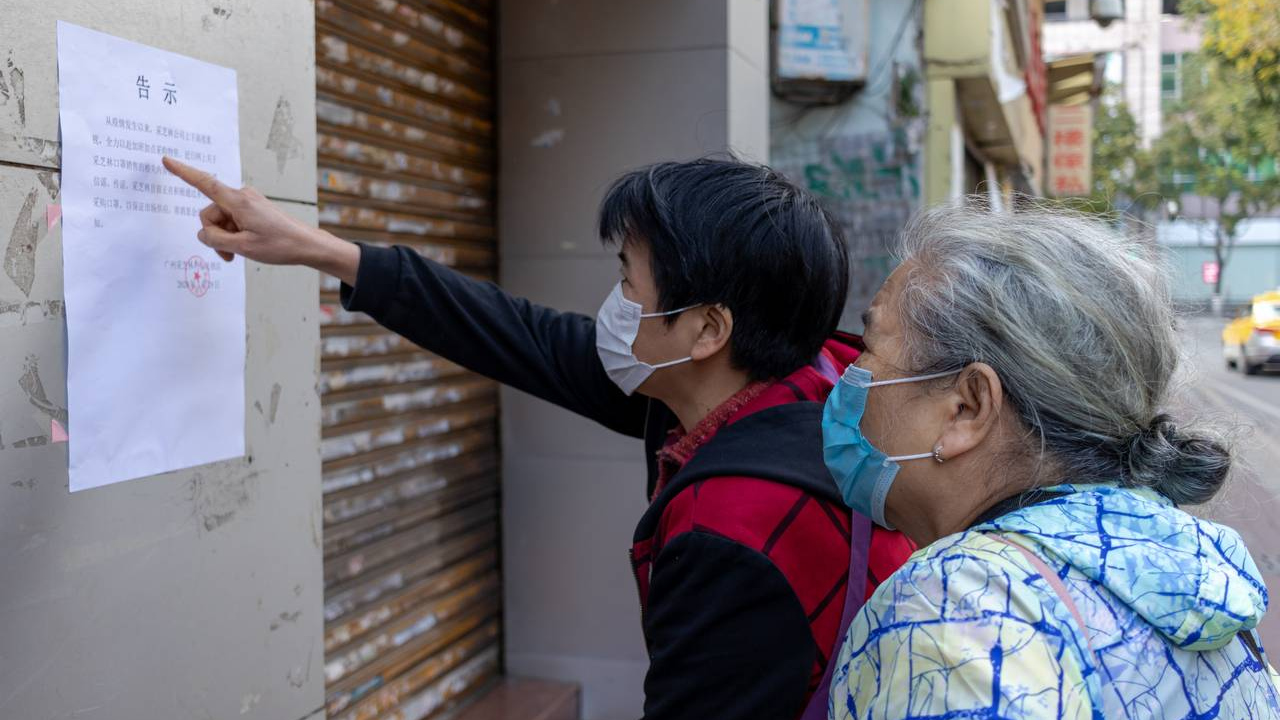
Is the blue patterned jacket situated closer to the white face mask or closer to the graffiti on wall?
the white face mask

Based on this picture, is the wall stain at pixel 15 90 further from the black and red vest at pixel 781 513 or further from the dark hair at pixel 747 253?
the black and red vest at pixel 781 513

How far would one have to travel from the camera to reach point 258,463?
2.21 m

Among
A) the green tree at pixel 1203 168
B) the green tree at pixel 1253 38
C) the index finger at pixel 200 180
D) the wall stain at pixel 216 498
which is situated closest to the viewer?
the index finger at pixel 200 180

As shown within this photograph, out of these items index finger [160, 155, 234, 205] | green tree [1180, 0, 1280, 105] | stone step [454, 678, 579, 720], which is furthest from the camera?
green tree [1180, 0, 1280, 105]

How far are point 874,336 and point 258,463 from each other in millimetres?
1248

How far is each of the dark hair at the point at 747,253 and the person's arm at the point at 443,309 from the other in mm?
444

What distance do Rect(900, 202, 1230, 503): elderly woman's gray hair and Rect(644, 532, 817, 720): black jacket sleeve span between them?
0.48 metres

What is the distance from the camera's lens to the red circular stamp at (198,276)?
203 cm

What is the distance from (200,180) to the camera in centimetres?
195

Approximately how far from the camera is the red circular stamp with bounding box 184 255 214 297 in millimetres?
2031

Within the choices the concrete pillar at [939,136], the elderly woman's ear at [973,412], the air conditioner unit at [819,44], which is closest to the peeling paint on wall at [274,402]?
the elderly woman's ear at [973,412]

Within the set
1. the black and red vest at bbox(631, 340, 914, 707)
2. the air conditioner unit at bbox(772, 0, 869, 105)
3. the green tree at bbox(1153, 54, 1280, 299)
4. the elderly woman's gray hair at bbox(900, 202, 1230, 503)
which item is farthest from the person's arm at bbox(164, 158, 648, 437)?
the green tree at bbox(1153, 54, 1280, 299)

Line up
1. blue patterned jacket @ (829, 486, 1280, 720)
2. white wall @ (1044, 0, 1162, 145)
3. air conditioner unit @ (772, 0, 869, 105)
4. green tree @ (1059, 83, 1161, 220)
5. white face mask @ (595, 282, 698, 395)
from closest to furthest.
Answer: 1. blue patterned jacket @ (829, 486, 1280, 720)
2. white face mask @ (595, 282, 698, 395)
3. air conditioner unit @ (772, 0, 869, 105)
4. green tree @ (1059, 83, 1161, 220)
5. white wall @ (1044, 0, 1162, 145)

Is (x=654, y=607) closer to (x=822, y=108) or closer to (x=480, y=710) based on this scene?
(x=480, y=710)
